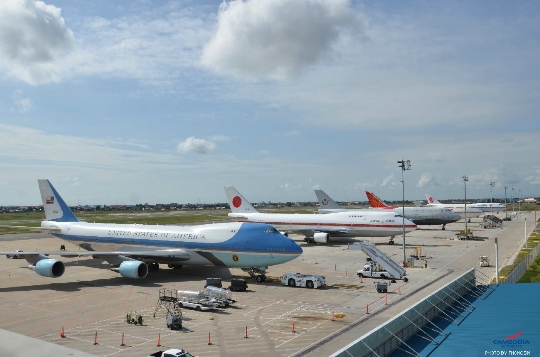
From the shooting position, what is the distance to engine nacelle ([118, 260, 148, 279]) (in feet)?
137

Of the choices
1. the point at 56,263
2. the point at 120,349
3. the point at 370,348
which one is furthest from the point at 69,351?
the point at 56,263

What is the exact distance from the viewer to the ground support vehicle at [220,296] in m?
33.2

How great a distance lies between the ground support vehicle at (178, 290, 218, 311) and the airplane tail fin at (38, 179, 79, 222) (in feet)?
99.7

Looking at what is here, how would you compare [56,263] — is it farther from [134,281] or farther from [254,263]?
[254,263]

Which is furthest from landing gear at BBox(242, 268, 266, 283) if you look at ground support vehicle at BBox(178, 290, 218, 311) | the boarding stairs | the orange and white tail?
the orange and white tail

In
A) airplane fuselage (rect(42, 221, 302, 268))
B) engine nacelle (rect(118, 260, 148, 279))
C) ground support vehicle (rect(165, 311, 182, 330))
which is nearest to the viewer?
ground support vehicle (rect(165, 311, 182, 330))

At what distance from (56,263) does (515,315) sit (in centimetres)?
3813

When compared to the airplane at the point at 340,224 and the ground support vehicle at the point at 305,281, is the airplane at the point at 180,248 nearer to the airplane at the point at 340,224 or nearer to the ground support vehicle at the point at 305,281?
the ground support vehicle at the point at 305,281

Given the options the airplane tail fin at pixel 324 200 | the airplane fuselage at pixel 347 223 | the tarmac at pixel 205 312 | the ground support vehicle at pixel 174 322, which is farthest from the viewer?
the airplane tail fin at pixel 324 200

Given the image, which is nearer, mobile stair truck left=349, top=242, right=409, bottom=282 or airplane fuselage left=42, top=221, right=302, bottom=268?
airplane fuselage left=42, top=221, right=302, bottom=268

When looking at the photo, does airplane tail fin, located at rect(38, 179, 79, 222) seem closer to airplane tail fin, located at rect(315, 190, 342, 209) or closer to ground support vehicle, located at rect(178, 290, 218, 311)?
ground support vehicle, located at rect(178, 290, 218, 311)

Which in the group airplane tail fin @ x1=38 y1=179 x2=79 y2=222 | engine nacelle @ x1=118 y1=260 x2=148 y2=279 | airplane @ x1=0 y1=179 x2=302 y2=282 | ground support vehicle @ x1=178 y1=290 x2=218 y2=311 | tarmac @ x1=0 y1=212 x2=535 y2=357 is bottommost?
tarmac @ x1=0 y1=212 x2=535 y2=357

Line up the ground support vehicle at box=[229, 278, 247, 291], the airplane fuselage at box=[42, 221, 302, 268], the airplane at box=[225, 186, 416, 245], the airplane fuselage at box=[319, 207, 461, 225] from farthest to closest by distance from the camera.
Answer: the airplane fuselage at box=[319, 207, 461, 225], the airplane at box=[225, 186, 416, 245], the airplane fuselage at box=[42, 221, 302, 268], the ground support vehicle at box=[229, 278, 247, 291]

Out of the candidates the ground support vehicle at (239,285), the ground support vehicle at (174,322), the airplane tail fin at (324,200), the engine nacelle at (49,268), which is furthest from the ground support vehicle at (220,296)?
the airplane tail fin at (324,200)
